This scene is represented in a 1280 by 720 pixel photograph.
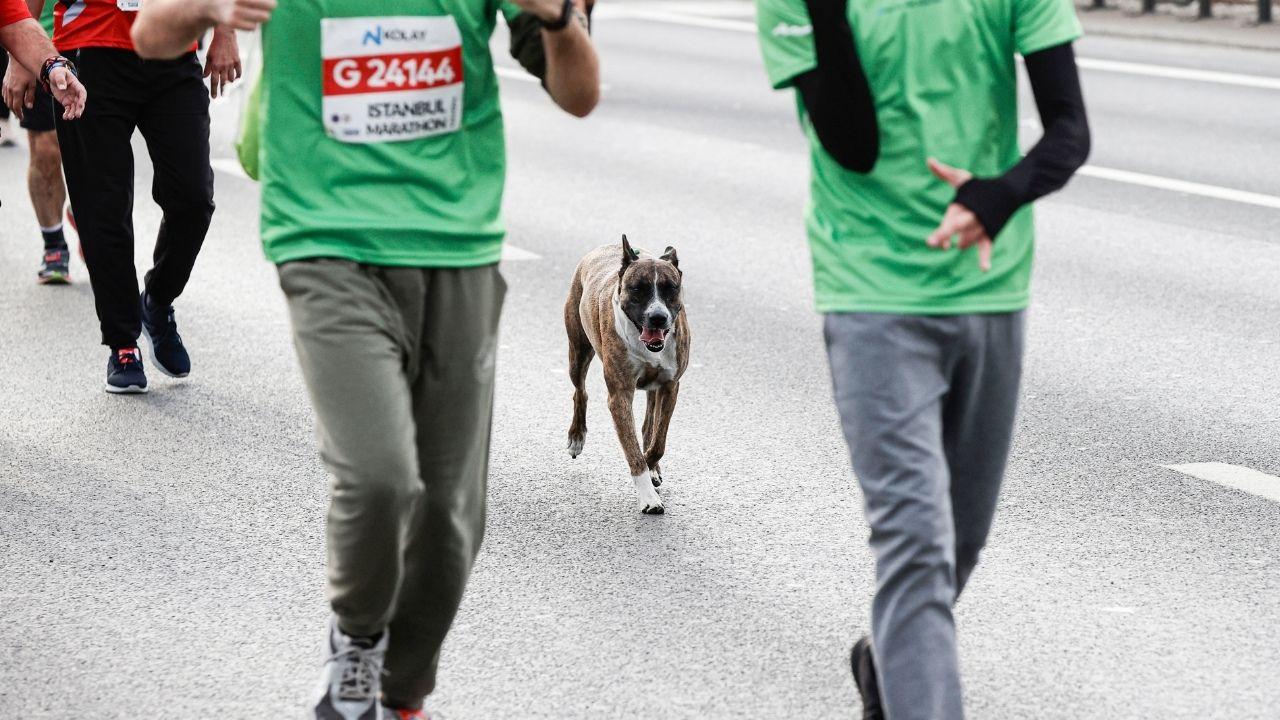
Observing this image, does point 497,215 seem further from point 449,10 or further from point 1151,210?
point 1151,210

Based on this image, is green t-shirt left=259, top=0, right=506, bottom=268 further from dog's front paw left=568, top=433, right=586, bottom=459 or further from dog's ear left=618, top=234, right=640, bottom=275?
dog's front paw left=568, top=433, right=586, bottom=459

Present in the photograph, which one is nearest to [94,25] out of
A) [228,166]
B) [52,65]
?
[52,65]

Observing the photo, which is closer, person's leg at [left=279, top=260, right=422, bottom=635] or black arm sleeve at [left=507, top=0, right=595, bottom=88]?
person's leg at [left=279, top=260, right=422, bottom=635]

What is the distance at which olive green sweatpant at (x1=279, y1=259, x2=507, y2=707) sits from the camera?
3.78 metres

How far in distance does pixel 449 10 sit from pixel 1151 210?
8.38m

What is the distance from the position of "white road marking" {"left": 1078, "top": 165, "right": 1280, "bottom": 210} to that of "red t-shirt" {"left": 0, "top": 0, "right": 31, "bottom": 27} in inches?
298

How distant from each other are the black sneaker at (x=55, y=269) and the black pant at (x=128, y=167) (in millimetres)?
2222

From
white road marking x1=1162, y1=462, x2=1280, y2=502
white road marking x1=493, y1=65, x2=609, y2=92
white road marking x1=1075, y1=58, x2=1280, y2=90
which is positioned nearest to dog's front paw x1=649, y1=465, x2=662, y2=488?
white road marking x1=1162, y1=462, x2=1280, y2=502

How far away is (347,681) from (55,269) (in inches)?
249

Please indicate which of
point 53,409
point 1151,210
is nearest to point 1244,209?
point 1151,210

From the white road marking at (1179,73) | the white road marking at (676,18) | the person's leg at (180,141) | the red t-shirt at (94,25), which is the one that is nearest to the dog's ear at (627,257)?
the person's leg at (180,141)

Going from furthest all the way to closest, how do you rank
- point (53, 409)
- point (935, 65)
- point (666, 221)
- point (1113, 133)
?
point (1113, 133) → point (666, 221) → point (53, 409) → point (935, 65)

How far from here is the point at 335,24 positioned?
151 inches

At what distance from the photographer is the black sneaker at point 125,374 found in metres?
7.63
